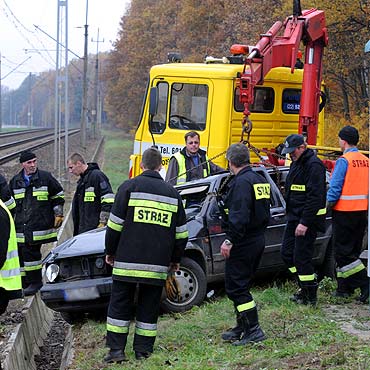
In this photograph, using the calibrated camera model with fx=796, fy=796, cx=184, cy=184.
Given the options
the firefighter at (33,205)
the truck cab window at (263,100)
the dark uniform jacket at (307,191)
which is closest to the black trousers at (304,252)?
the dark uniform jacket at (307,191)

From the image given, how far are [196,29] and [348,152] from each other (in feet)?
115

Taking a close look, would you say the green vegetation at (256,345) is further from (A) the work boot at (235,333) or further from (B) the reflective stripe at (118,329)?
(B) the reflective stripe at (118,329)

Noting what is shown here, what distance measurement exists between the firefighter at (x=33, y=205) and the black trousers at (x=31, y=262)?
13 mm

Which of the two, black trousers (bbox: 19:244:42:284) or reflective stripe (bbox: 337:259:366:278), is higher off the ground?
reflective stripe (bbox: 337:259:366:278)

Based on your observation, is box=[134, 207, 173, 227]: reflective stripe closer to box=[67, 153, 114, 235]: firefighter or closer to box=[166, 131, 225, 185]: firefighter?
box=[67, 153, 114, 235]: firefighter

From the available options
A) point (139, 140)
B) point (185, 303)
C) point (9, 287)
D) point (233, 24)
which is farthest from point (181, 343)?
point (233, 24)

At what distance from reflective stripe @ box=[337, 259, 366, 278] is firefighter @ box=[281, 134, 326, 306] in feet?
2.05

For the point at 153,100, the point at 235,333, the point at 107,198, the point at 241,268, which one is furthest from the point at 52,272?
the point at 153,100

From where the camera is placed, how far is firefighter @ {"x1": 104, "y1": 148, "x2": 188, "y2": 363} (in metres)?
6.73

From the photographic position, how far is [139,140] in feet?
43.4

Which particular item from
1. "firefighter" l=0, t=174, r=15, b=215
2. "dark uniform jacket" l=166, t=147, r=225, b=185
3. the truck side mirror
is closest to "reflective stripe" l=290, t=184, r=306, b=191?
"dark uniform jacket" l=166, t=147, r=225, b=185

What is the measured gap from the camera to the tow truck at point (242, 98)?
12.7m

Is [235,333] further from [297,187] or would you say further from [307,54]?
[307,54]

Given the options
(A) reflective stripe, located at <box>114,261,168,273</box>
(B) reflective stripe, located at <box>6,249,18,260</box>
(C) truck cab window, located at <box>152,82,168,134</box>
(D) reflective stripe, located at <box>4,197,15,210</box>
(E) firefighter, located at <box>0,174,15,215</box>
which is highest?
(C) truck cab window, located at <box>152,82,168,134</box>
